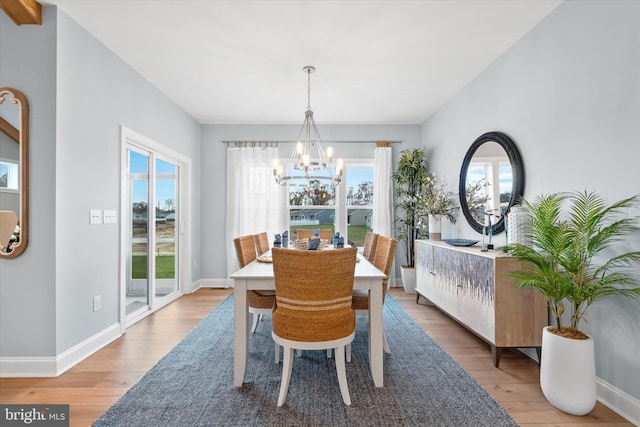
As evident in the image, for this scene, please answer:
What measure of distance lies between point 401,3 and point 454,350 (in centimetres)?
279

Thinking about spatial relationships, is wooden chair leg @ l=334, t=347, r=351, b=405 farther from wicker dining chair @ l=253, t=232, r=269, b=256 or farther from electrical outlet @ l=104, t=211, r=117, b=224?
electrical outlet @ l=104, t=211, r=117, b=224

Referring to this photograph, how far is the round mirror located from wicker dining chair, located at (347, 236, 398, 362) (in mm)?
1034

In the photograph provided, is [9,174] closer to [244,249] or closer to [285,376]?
[244,249]

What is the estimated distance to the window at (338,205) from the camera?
5230 millimetres

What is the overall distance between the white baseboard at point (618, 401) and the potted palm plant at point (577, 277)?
7.0 inches

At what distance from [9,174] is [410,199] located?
4277 mm

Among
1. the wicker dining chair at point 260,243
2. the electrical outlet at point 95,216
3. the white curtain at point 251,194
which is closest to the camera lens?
the electrical outlet at point 95,216

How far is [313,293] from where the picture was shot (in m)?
1.82

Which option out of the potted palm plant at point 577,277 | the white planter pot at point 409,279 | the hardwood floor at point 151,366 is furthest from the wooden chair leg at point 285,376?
the white planter pot at point 409,279

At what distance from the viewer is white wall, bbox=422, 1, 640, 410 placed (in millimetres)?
1794

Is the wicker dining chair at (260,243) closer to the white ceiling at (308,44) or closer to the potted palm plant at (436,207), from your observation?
the white ceiling at (308,44)

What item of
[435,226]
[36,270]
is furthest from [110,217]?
[435,226]

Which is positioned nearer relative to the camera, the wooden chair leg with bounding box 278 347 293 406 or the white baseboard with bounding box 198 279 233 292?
the wooden chair leg with bounding box 278 347 293 406

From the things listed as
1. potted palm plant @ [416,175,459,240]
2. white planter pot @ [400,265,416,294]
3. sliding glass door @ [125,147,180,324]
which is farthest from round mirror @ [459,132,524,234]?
sliding glass door @ [125,147,180,324]
